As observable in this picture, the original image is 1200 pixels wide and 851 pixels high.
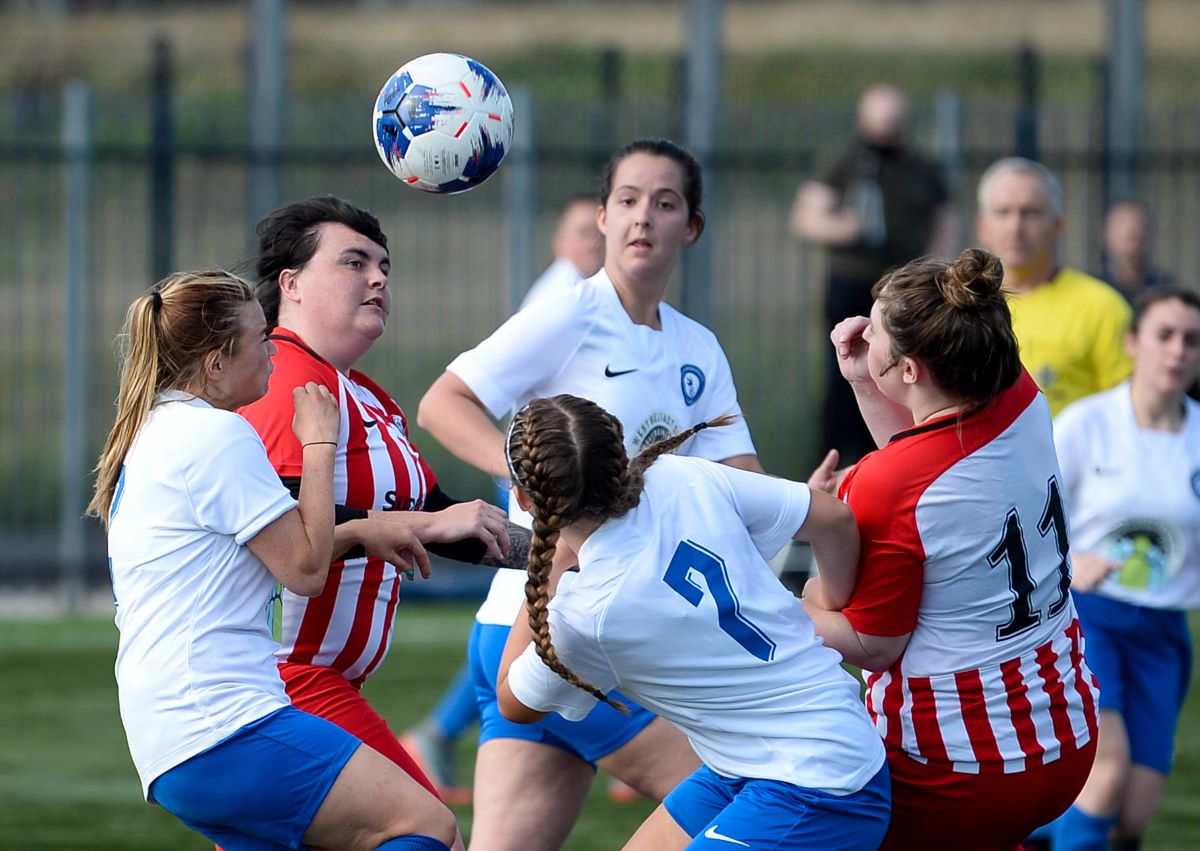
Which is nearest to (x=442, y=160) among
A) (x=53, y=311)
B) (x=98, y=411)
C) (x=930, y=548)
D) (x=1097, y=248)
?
(x=930, y=548)

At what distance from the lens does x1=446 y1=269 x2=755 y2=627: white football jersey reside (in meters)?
4.11

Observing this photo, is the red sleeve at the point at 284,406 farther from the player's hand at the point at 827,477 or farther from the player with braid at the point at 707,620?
the player's hand at the point at 827,477

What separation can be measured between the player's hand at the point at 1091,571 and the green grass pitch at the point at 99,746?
48.1 inches

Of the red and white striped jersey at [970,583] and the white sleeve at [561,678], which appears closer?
the white sleeve at [561,678]

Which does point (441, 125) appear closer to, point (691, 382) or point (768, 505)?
point (691, 382)

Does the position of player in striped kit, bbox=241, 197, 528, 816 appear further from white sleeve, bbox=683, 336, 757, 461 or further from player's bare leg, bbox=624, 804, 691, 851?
white sleeve, bbox=683, 336, 757, 461

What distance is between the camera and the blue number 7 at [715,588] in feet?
9.82

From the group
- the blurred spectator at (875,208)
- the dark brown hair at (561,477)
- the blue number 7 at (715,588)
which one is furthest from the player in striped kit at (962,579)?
the blurred spectator at (875,208)

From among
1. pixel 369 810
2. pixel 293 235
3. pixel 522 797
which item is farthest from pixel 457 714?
pixel 369 810

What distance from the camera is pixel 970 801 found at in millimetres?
3217

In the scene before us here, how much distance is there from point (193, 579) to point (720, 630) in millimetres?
983

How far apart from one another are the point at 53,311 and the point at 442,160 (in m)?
13.0

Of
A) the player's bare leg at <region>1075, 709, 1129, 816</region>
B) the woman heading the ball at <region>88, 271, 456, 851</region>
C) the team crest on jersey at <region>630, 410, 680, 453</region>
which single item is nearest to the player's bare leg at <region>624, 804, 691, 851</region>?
the woman heading the ball at <region>88, 271, 456, 851</region>

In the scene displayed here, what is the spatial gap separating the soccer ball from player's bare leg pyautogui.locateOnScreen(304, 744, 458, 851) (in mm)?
1440
